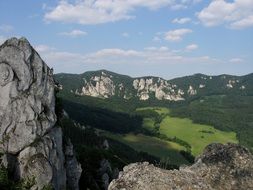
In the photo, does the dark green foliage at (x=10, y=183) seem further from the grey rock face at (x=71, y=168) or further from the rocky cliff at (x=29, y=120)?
the grey rock face at (x=71, y=168)

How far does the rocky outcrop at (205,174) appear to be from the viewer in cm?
1816

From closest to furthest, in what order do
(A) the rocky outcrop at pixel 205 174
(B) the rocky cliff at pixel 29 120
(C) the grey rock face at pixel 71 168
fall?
(A) the rocky outcrop at pixel 205 174 → (B) the rocky cliff at pixel 29 120 → (C) the grey rock face at pixel 71 168

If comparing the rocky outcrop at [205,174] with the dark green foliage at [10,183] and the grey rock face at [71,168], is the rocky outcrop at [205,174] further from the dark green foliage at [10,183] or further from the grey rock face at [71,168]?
the grey rock face at [71,168]

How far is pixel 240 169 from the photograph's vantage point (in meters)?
19.6

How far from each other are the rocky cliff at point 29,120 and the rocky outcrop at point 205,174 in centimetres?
3107

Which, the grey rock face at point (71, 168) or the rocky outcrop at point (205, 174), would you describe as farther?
the grey rock face at point (71, 168)

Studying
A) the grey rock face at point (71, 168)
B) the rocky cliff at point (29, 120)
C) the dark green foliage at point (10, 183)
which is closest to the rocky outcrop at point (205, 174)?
the dark green foliage at point (10, 183)

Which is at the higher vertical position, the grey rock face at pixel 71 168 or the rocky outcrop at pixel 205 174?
the rocky outcrop at pixel 205 174

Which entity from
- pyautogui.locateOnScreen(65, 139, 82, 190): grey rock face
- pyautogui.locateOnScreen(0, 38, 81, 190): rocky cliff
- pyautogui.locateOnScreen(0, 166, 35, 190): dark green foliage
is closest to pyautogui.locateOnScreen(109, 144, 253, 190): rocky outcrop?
pyautogui.locateOnScreen(0, 166, 35, 190): dark green foliage

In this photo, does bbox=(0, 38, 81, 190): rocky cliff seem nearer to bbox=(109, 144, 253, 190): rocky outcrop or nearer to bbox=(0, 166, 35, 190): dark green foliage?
bbox=(0, 166, 35, 190): dark green foliage

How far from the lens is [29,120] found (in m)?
52.7

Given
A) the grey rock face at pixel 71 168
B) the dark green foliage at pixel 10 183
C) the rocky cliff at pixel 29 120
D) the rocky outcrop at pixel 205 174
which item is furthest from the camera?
the grey rock face at pixel 71 168

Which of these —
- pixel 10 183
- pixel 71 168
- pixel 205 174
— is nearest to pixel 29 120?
pixel 10 183

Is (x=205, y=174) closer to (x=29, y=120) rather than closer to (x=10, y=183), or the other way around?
(x=10, y=183)
